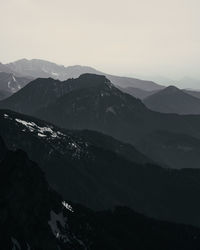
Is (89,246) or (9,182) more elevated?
(9,182)

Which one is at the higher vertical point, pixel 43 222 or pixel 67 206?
pixel 43 222

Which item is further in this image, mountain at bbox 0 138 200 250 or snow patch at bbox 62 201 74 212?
snow patch at bbox 62 201 74 212

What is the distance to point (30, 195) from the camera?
147000 millimetres

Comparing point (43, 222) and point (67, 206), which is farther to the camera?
point (67, 206)

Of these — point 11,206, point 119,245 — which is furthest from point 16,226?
point 119,245

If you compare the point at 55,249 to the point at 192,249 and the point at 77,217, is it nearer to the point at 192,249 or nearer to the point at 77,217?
the point at 77,217

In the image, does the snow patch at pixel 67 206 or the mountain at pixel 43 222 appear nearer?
the mountain at pixel 43 222

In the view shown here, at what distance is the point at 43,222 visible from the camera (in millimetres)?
143125

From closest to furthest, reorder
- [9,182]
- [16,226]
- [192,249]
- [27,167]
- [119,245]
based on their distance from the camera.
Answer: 1. [16,226]
2. [9,182]
3. [27,167]
4. [119,245]
5. [192,249]

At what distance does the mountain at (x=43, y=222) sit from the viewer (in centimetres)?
13350

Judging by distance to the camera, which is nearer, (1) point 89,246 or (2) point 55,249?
(2) point 55,249

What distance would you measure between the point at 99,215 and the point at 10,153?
5116 cm

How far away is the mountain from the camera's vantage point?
133500 millimetres

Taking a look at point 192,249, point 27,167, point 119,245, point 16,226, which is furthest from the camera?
point 192,249
